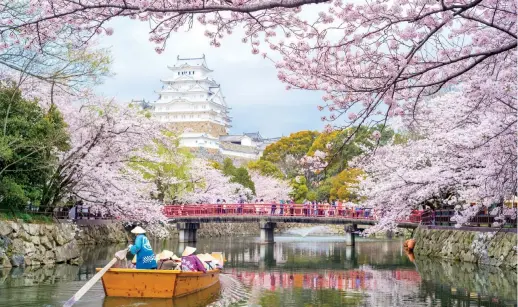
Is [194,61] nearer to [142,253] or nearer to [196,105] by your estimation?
[196,105]

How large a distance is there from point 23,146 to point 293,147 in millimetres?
40339

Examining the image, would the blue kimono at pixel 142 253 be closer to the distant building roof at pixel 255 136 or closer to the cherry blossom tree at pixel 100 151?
the cherry blossom tree at pixel 100 151

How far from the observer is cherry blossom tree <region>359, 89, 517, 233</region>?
995 centimetres

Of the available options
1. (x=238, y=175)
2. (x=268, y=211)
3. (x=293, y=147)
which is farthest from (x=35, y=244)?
(x=293, y=147)

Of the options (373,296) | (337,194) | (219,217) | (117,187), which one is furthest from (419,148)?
(337,194)

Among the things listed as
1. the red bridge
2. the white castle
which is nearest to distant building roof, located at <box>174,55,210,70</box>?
the white castle

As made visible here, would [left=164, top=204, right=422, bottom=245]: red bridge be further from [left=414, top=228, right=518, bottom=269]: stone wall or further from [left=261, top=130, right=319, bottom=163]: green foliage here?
[left=261, top=130, right=319, bottom=163]: green foliage

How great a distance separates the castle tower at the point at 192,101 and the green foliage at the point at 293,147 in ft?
50.2

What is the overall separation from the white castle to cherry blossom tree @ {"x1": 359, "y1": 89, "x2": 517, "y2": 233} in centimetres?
4661

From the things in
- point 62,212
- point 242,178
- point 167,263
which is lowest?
point 167,263

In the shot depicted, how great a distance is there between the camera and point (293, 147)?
178 ft

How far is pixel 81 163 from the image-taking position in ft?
59.5

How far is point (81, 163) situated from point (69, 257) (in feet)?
9.48

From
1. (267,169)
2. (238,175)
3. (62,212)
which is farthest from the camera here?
(267,169)
